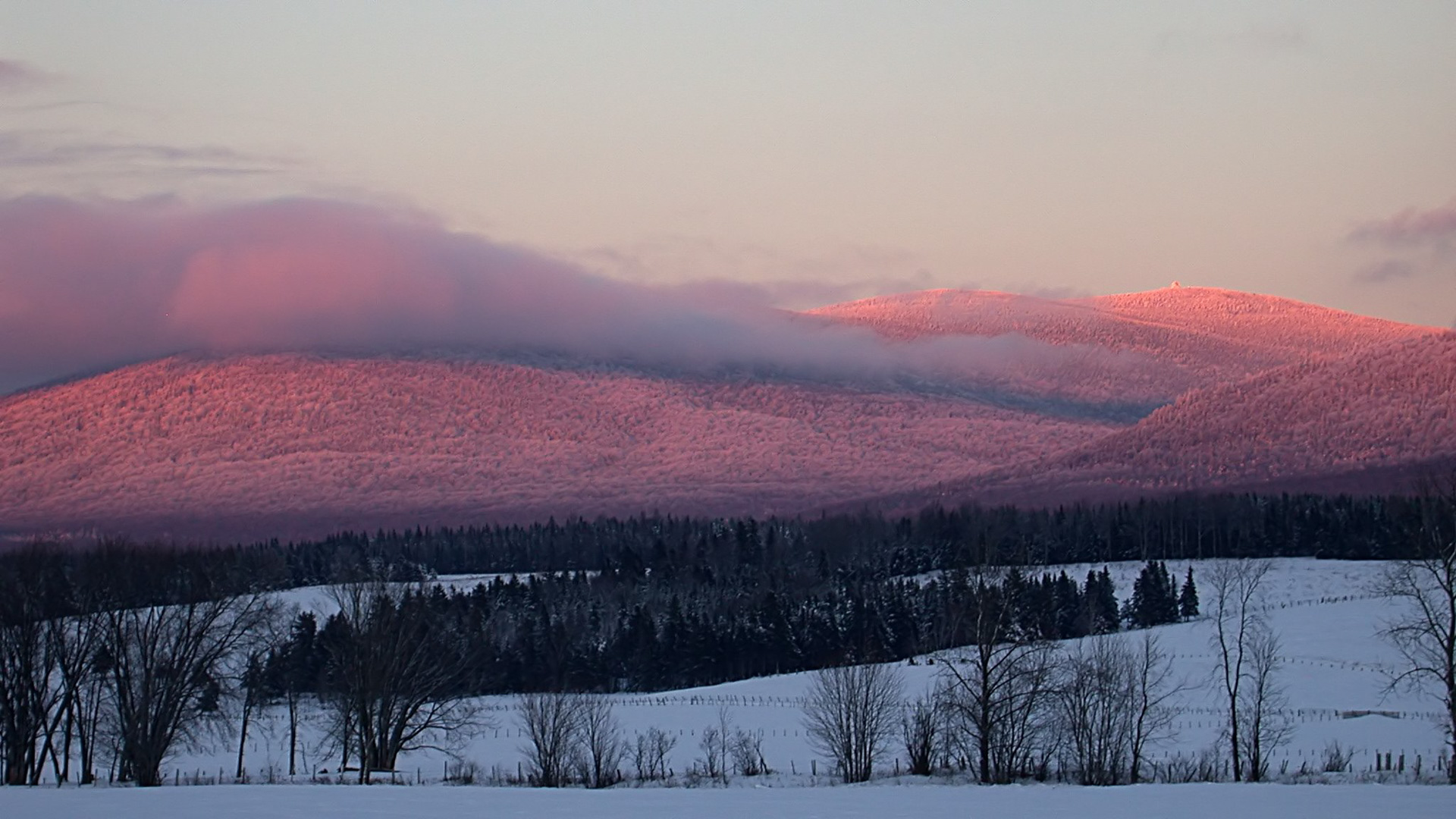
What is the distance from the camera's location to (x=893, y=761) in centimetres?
5225

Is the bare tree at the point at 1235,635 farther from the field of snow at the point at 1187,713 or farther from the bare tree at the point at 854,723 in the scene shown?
the bare tree at the point at 854,723

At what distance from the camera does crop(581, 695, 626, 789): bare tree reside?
43.9m

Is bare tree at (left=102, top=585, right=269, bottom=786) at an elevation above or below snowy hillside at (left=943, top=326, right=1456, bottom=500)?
below

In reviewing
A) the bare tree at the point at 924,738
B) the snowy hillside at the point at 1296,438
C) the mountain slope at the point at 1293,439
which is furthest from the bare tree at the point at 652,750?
the snowy hillside at the point at 1296,438

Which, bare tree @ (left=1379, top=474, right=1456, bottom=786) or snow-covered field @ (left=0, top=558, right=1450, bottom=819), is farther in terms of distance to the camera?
bare tree @ (left=1379, top=474, right=1456, bottom=786)

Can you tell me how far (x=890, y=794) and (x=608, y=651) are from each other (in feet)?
189

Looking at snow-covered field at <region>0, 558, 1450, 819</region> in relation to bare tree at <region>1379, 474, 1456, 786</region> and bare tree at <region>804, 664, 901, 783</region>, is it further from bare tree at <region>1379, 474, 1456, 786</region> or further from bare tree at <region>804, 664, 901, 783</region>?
bare tree at <region>1379, 474, 1456, 786</region>

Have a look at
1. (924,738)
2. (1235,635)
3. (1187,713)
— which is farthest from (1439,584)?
(1235,635)

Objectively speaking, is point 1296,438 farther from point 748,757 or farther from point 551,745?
point 551,745

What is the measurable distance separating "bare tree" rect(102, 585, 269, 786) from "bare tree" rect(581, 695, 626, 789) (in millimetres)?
12292

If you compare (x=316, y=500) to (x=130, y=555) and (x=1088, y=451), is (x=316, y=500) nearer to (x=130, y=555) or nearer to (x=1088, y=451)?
(x=1088, y=451)

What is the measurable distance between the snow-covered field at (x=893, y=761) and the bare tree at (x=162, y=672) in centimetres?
165

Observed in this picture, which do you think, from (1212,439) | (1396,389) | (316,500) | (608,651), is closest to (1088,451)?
(1212,439)

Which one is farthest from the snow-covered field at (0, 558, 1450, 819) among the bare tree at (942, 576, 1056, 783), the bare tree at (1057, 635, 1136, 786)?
the bare tree at (1057, 635, 1136, 786)
